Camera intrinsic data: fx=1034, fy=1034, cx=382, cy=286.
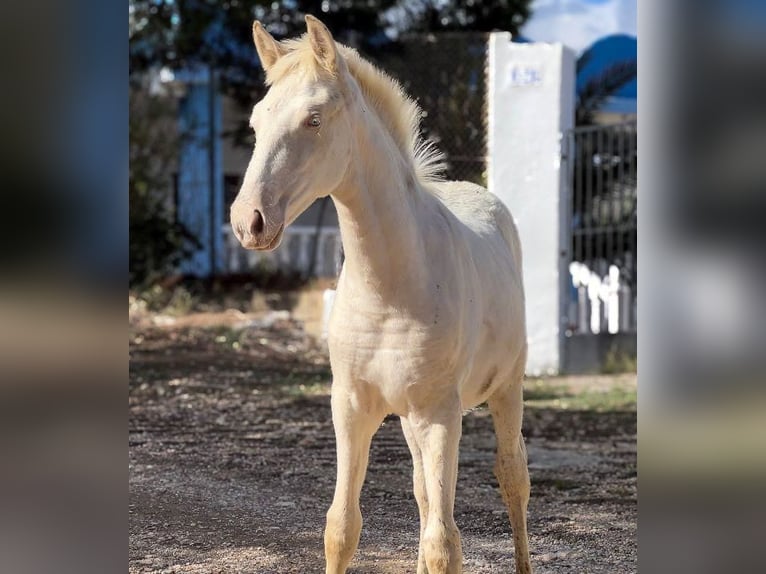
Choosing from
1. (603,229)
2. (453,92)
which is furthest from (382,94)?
(603,229)

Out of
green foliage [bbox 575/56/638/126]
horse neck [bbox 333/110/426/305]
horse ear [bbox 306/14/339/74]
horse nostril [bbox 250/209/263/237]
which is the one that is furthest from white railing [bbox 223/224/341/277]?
horse nostril [bbox 250/209/263/237]

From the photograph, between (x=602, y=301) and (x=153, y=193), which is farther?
(x=153, y=193)

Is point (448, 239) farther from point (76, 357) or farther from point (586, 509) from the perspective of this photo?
point (586, 509)

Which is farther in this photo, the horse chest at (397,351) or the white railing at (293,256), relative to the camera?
the white railing at (293,256)

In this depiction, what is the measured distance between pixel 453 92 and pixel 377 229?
7.75m

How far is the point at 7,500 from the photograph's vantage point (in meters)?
1.81

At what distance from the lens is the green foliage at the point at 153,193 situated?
13.5 metres

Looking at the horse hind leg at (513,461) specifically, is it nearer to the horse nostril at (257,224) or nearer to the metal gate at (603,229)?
the horse nostril at (257,224)

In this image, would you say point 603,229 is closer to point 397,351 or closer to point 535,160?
point 535,160

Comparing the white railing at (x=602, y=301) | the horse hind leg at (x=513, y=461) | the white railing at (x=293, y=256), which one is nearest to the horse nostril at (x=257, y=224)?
the horse hind leg at (x=513, y=461)

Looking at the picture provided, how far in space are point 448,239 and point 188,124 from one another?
11745 millimetres

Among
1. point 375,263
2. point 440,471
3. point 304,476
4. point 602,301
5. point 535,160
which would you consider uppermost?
point 535,160

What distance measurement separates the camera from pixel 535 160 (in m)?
9.72

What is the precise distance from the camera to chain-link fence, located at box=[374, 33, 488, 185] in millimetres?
10312
